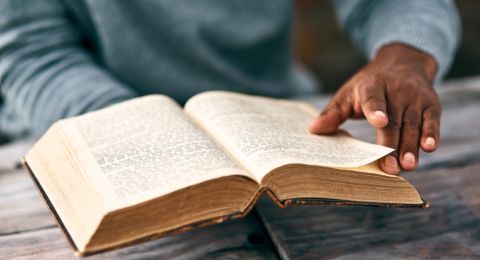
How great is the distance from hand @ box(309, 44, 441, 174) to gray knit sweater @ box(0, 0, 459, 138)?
0.76 feet

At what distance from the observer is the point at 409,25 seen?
45.5 inches

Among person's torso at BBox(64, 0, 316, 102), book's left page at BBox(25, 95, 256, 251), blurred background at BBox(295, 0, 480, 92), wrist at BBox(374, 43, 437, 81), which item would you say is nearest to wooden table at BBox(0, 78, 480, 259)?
book's left page at BBox(25, 95, 256, 251)

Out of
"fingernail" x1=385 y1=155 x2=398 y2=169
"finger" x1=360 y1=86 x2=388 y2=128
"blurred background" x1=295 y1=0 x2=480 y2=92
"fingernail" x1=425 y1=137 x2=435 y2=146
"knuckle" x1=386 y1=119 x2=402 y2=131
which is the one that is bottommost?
"blurred background" x1=295 y1=0 x2=480 y2=92

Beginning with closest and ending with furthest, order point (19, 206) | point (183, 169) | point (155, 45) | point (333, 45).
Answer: point (183, 169) < point (19, 206) < point (155, 45) < point (333, 45)

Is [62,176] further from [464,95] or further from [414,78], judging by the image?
[464,95]

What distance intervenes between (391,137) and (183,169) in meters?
0.33

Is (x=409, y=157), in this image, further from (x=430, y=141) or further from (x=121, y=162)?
(x=121, y=162)

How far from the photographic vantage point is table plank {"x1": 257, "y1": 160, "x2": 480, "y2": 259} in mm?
771

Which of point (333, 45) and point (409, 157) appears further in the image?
point (333, 45)

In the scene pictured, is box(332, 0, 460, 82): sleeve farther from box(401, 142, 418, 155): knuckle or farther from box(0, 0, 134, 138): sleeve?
box(0, 0, 134, 138): sleeve

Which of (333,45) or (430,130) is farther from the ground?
(430,130)

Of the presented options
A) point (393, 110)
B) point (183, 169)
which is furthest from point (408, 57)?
point (183, 169)

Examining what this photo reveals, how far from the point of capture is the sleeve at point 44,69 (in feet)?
3.56

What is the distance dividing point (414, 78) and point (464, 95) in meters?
0.52
